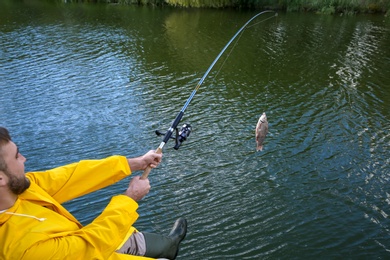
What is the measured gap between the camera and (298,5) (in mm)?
25109

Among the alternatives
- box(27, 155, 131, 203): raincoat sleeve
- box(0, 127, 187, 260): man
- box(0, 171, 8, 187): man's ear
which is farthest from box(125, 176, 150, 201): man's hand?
box(0, 171, 8, 187): man's ear

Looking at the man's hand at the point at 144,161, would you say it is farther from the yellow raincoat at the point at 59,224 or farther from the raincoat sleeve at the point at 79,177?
the yellow raincoat at the point at 59,224

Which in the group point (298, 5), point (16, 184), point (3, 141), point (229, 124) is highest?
point (3, 141)

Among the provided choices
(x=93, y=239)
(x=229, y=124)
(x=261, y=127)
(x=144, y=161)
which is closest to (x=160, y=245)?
(x=144, y=161)

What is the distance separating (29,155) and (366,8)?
23.7 meters

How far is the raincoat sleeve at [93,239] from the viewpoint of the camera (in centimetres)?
205

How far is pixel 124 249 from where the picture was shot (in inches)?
121

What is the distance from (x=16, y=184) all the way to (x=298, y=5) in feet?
84.1

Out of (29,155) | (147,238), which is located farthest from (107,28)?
(147,238)

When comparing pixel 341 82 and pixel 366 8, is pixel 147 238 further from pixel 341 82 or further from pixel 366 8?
pixel 366 8

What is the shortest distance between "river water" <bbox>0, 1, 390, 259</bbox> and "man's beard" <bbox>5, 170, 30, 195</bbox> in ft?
10.4

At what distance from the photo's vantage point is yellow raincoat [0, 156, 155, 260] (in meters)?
2.02

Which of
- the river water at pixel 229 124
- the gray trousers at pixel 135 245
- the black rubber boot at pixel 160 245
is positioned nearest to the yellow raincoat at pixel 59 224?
the gray trousers at pixel 135 245

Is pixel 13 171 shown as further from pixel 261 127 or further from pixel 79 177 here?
pixel 261 127
